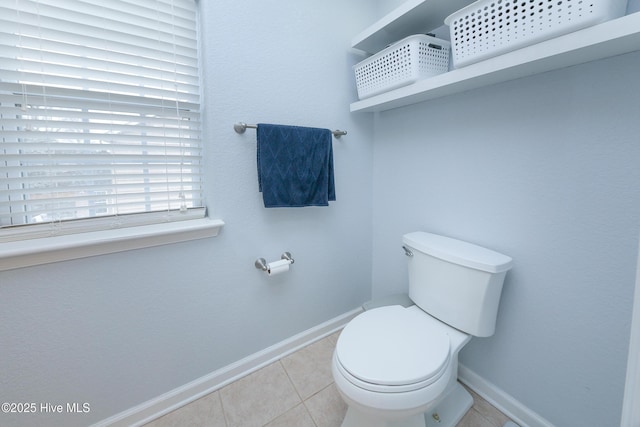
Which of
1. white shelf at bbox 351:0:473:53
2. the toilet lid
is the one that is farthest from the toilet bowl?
white shelf at bbox 351:0:473:53

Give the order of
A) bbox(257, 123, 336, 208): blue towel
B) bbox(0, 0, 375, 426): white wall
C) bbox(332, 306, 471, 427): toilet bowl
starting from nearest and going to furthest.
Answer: bbox(332, 306, 471, 427): toilet bowl
bbox(0, 0, 375, 426): white wall
bbox(257, 123, 336, 208): blue towel

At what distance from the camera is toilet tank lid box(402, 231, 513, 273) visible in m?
1.01

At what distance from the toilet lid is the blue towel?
2.10 ft

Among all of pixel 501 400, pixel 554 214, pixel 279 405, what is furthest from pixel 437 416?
pixel 554 214

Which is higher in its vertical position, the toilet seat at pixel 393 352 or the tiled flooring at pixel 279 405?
the toilet seat at pixel 393 352

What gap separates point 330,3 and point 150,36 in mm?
909

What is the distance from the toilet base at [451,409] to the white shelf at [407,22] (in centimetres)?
167

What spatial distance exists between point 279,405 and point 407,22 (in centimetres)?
186

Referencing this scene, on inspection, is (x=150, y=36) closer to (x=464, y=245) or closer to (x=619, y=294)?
(x=464, y=245)

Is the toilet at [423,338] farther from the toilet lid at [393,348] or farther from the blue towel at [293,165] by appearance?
the blue towel at [293,165]

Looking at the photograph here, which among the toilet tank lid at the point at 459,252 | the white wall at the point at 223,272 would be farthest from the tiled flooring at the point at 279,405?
the toilet tank lid at the point at 459,252

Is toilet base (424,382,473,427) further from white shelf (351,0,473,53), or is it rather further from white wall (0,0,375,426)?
white shelf (351,0,473,53)

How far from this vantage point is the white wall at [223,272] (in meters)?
0.95

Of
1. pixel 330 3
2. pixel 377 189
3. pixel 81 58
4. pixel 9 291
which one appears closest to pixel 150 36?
pixel 81 58
